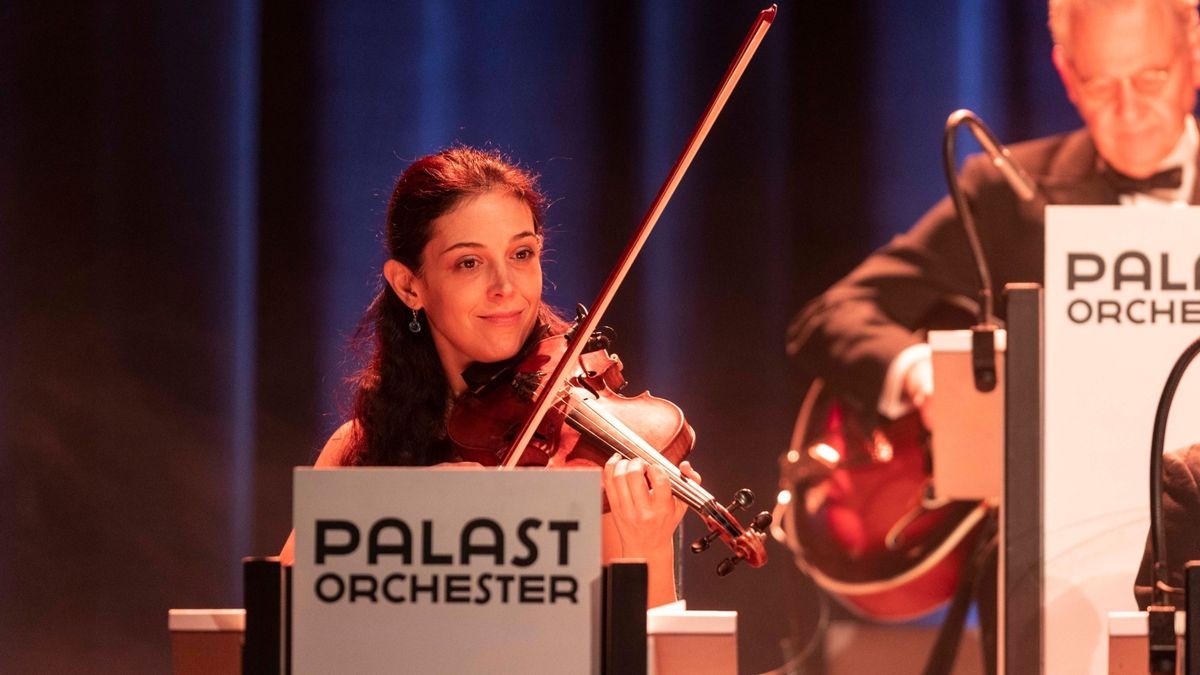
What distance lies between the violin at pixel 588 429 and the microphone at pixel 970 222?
0.42 metres

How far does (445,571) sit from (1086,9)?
2.17m

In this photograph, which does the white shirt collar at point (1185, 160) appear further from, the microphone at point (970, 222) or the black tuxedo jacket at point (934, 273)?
the microphone at point (970, 222)

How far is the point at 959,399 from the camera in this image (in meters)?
1.27

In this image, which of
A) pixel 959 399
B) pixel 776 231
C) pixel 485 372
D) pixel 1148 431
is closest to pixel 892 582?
pixel 776 231

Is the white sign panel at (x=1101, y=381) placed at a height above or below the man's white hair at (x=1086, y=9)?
below

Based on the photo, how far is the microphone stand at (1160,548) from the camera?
103 cm

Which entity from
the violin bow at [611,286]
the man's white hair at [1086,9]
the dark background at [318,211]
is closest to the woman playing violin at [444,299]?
the violin bow at [611,286]

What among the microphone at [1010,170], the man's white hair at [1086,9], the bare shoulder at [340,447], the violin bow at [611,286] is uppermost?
the man's white hair at [1086,9]

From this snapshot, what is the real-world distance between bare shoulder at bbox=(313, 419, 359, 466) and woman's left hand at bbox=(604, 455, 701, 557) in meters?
0.43

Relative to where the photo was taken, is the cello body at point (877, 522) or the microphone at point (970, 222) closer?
the microphone at point (970, 222)

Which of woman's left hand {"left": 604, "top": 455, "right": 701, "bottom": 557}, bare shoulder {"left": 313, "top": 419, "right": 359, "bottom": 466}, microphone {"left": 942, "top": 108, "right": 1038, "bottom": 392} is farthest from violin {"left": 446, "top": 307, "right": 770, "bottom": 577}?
microphone {"left": 942, "top": 108, "right": 1038, "bottom": 392}

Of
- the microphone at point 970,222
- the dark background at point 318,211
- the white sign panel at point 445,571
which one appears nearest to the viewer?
the white sign panel at point 445,571

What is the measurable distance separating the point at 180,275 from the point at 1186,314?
7.24 feet

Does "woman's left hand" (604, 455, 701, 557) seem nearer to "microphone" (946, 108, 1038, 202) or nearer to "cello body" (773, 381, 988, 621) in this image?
"cello body" (773, 381, 988, 621)
